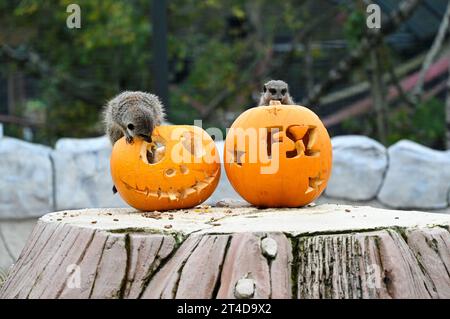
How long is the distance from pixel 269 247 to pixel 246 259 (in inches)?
2.9

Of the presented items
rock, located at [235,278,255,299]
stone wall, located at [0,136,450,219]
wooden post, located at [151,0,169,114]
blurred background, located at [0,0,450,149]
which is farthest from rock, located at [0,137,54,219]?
rock, located at [235,278,255,299]

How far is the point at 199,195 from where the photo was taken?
3.06m

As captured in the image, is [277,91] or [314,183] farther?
[277,91]

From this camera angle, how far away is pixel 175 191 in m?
3.02

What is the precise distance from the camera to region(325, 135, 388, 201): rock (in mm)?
5379

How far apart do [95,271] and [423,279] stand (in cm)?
99

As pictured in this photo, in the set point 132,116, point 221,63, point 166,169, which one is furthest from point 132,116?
point 221,63

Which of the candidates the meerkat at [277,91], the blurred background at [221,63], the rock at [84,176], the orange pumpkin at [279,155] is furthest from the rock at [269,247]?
the blurred background at [221,63]

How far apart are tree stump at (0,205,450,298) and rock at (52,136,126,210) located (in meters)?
2.60

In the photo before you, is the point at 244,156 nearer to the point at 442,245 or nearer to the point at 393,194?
the point at 442,245

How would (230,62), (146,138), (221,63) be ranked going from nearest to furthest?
(146,138)
(221,63)
(230,62)

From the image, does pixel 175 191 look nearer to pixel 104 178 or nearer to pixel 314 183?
pixel 314 183

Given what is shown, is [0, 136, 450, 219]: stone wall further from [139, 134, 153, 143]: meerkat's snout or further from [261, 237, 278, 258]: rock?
[261, 237, 278, 258]: rock

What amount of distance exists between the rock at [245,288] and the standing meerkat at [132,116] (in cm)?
85
